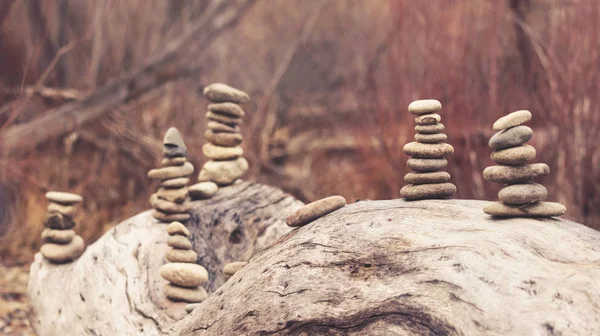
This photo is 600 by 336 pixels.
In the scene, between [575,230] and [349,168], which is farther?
[349,168]

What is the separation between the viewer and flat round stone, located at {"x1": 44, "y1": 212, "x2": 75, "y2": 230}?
3.93 meters

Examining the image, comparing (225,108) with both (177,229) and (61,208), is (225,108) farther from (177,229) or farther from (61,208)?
(61,208)

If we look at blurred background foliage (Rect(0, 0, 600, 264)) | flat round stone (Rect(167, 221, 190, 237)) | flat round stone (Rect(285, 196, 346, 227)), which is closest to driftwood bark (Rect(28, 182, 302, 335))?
flat round stone (Rect(167, 221, 190, 237))

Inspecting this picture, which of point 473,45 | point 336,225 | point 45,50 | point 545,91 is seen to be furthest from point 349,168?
point 336,225

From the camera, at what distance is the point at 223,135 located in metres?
4.01

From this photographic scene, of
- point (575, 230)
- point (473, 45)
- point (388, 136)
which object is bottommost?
point (575, 230)

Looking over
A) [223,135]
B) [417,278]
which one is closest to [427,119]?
[417,278]

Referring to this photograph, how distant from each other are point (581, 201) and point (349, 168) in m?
3.40

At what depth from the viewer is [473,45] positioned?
19.6ft

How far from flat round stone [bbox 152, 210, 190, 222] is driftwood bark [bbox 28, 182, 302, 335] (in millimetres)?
41

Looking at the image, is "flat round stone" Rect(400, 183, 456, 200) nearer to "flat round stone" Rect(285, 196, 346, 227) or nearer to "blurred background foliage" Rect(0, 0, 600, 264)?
"flat round stone" Rect(285, 196, 346, 227)

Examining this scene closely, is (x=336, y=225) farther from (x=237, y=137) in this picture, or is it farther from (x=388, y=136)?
(x=388, y=136)

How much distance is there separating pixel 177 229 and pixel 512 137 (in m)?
1.73

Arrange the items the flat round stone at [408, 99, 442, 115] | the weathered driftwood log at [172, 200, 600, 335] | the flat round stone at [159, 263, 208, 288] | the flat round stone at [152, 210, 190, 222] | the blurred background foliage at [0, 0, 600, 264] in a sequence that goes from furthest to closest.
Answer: the blurred background foliage at [0, 0, 600, 264]
the flat round stone at [152, 210, 190, 222]
the flat round stone at [159, 263, 208, 288]
the flat round stone at [408, 99, 442, 115]
the weathered driftwood log at [172, 200, 600, 335]
